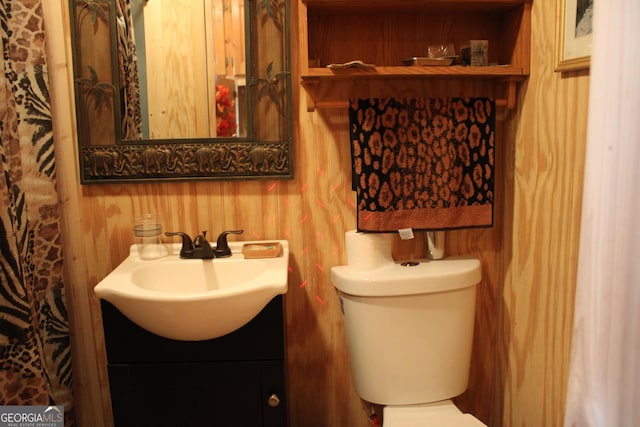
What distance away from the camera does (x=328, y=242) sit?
1.72 m

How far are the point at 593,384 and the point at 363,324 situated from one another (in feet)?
2.33

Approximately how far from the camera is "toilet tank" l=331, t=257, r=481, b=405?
1.55 metres

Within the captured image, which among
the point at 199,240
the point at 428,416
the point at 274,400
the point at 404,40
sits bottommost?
the point at 428,416

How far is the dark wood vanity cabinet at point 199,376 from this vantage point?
138 centimetres

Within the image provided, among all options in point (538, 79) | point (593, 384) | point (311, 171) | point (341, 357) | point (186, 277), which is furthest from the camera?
point (341, 357)

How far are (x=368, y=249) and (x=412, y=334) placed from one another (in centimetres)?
29

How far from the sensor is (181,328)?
1.30 meters

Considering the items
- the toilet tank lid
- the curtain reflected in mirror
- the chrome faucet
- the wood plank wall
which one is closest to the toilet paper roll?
the toilet tank lid

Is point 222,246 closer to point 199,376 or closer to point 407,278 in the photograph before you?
point 199,376

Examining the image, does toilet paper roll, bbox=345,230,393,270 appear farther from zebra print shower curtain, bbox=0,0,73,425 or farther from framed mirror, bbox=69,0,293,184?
zebra print shower curtain, bbox=0,0,73,425

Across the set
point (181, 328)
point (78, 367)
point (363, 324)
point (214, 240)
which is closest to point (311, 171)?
point (214, 240)

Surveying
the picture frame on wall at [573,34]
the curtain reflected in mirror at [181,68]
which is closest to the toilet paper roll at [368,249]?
the curtain reflected in mirror at [181,68]

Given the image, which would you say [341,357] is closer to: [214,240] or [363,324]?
[363,324]

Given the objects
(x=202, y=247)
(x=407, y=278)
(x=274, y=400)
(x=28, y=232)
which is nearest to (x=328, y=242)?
(x=407, y=278)
